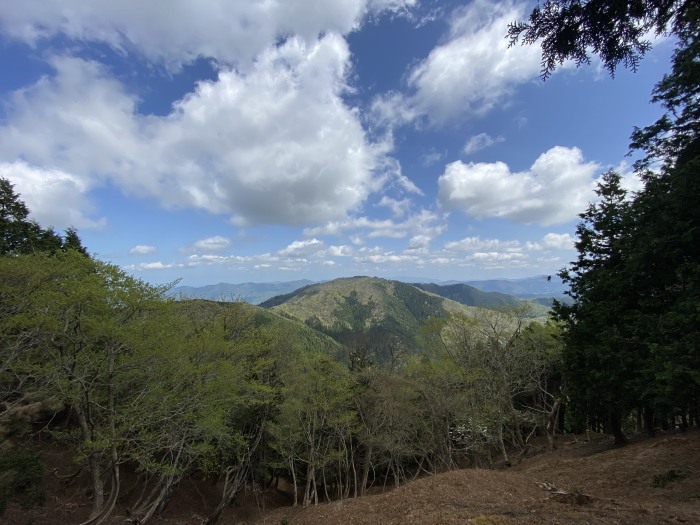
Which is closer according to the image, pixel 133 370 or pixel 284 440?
pixel 133 370

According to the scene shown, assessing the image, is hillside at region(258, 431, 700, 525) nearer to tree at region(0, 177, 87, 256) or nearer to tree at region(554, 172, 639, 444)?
tree at region(554, 172, 639, 444)

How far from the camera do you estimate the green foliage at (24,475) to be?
16.2m

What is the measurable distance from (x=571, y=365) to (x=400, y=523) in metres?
14.2

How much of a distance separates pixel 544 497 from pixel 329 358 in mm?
16793

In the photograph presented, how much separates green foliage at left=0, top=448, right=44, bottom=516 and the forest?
0.22 ft

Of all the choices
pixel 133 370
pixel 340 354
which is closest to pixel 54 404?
pixel 133 370

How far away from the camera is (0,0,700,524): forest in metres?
11.1

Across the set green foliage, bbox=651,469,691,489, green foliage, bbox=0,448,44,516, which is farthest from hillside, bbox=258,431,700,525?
green foliage, bbox=0,448,44,516

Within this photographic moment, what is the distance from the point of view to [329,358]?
25297 millimetres

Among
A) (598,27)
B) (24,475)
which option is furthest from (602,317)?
(24,475)

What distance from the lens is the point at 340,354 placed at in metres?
51.8

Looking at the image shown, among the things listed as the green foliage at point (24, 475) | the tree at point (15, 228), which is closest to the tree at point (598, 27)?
the green foliage at point (24, 475)

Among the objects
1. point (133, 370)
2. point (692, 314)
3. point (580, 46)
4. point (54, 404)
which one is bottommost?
point (54, 404)

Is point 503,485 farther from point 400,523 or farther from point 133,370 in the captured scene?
point 133,370
